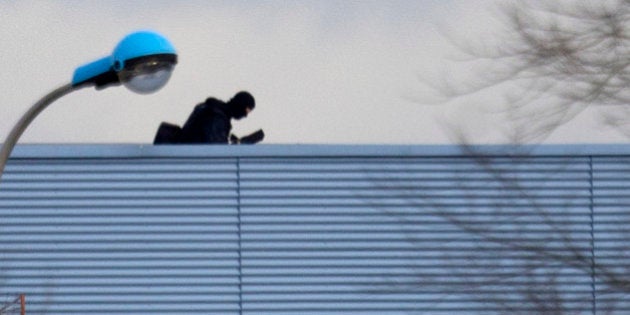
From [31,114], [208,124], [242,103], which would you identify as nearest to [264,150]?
[208,124]

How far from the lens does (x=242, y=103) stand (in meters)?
14.5

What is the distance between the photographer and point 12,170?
51.5 ft

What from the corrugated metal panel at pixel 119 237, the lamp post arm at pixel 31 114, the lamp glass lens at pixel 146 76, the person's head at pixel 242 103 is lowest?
the corrugated metal panel at pixel 119 237

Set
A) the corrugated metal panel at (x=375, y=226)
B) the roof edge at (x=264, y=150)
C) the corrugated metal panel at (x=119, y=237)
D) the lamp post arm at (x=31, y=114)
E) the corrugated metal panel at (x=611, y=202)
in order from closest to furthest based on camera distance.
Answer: the lamp post arm at (x=31, y=114) → the corrugated metal panel at (x=611, y=202) → the corrugated metal panel at (x=375, y=226) → the roof edge at (x=264, y=150) → the corrugated metal panel at (x=119, y=237)

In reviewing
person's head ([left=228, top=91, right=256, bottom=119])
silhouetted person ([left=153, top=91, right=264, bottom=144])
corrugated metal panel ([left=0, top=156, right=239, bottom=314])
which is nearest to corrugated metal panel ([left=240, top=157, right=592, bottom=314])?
corrugated metal panel ([left=0, top=156, right=239, bottom=314])

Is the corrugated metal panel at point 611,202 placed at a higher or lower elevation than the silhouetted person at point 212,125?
lower

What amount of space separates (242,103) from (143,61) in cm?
515

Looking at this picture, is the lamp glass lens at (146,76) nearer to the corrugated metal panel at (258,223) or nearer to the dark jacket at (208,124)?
the dark jacket at (208,124)

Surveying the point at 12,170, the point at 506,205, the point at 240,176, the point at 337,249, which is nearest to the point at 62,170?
the point at 12,170

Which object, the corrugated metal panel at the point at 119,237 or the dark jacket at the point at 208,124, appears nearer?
the dark jacket at the point at 208,124

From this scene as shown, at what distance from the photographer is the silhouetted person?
14523 millimetres

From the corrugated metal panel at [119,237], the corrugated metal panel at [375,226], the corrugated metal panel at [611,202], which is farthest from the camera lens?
the corrugated metal panel at [119,237]

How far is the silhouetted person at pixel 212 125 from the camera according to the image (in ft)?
47.6

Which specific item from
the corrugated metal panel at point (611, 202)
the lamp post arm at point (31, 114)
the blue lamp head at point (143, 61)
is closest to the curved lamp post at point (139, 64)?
the blue lamp head at point (143, 61)
